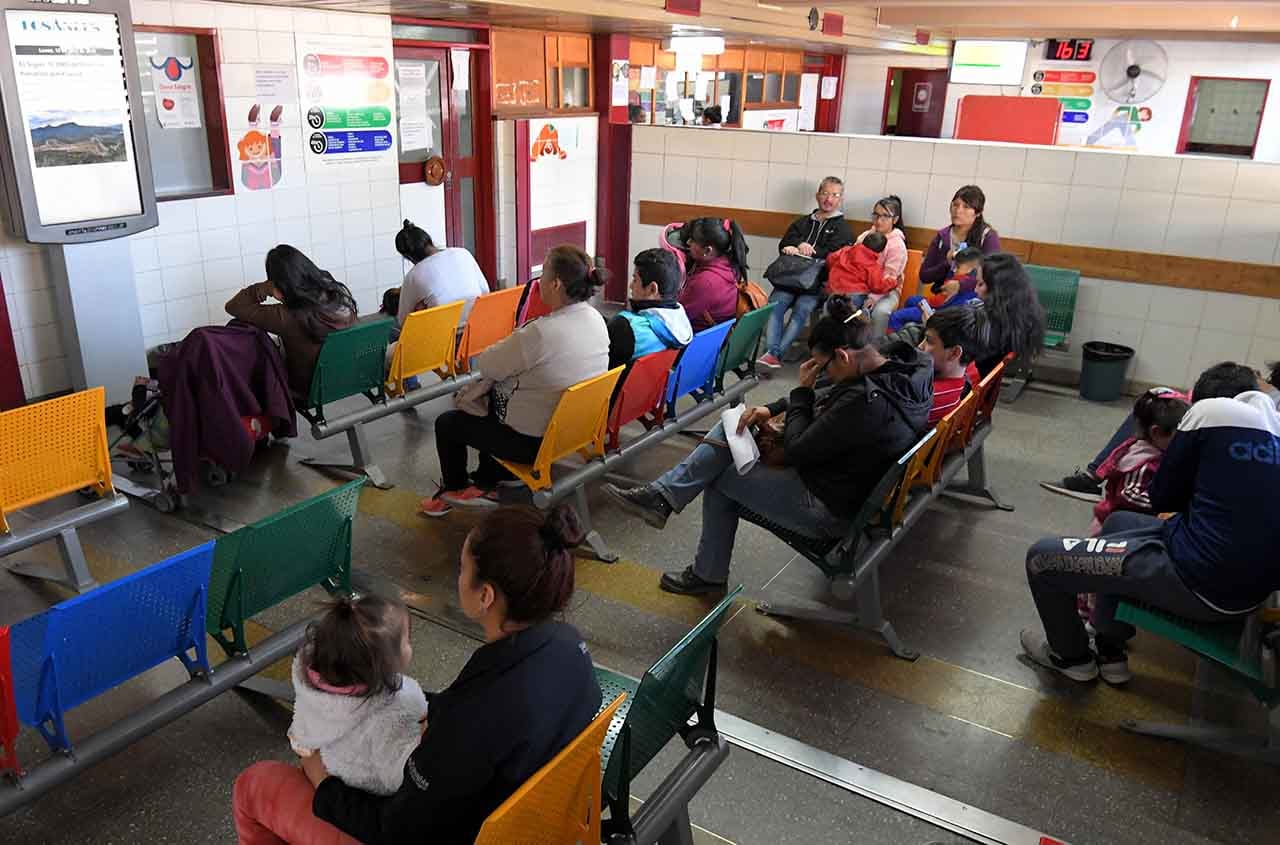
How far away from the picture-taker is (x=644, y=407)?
4.34 m

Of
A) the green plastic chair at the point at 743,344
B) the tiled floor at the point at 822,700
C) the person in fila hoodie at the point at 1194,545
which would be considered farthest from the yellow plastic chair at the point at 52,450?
the person in fila hoodie at the point at 1194,545

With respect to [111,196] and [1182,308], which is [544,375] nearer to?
[111,196]

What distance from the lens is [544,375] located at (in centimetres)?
380

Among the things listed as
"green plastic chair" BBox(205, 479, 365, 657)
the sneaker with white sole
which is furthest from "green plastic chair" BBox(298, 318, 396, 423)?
the sneaker with white sole

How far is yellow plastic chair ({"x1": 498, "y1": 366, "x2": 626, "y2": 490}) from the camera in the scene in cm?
362

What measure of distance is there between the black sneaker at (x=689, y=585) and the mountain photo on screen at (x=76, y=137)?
377 cm

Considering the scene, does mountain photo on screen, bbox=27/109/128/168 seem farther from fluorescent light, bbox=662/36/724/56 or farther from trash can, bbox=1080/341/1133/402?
trash can, bbox=1080/341/1133/402

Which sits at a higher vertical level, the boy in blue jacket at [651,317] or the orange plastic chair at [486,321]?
the boy in blue jacket at [651,317]

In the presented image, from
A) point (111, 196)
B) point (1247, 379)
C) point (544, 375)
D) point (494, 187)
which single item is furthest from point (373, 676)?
point (494, 187)

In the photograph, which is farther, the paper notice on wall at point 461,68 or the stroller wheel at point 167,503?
the paper notice on wall at point 461,68

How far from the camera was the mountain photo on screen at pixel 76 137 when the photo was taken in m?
4.75

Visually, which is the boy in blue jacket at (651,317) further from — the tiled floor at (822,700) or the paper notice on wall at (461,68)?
the paper notice on wall at (461,68)

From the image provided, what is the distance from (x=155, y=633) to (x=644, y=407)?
2377 mm

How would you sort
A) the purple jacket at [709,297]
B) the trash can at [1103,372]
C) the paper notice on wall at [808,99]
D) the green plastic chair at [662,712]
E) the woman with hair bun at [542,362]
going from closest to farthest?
1. the green plastic chair at [662,712]
2. the woman with hair bun at [542,362]
3. the purple jacket at [709,297]
4. the trash can at [1103,372]
5. the paper notice on wall at [808,99]
